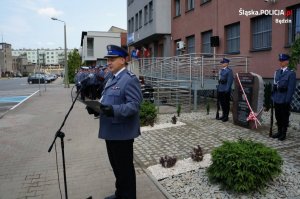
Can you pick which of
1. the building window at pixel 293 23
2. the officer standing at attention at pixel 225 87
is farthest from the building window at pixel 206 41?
the officer standing at attention at pixel 225 87

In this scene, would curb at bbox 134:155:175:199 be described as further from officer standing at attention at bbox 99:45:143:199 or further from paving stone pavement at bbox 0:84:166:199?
officer standing at attention at bbox 99:45:143:199

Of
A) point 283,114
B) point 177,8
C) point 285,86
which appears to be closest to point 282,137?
point 283,114

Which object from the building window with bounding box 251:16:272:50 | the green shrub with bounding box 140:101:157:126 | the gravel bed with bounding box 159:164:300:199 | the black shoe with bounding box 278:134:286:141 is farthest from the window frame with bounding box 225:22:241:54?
the gravel bed with bounding box 159:164:300:199

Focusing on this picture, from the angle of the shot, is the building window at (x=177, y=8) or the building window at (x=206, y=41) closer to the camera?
the building window at (x=206, y=41)

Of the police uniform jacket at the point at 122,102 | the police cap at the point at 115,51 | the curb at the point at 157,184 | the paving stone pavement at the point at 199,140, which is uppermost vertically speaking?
the police cap at the point at 115,51

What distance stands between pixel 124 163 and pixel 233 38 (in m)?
14.0

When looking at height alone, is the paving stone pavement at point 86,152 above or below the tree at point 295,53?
below

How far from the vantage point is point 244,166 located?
478cm

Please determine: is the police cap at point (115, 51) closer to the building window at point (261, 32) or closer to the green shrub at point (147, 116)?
the green shrub at point (147, 116)

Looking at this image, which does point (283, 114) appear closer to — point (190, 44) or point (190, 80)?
point (190, 80)

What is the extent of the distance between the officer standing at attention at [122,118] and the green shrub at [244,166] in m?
1.26

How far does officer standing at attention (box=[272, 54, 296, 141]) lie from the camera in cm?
799

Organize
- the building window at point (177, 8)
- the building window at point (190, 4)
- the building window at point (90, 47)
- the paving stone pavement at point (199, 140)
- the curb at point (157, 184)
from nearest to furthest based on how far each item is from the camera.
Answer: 1. the curb at point (157, 184)
2. the paving stone pavement at point (199, 140)
3. the building window at point (190, 4)
4. the building window at point (177, 8)
5. the building window at point (90, 47)

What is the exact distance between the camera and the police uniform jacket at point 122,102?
4191 millimetres
